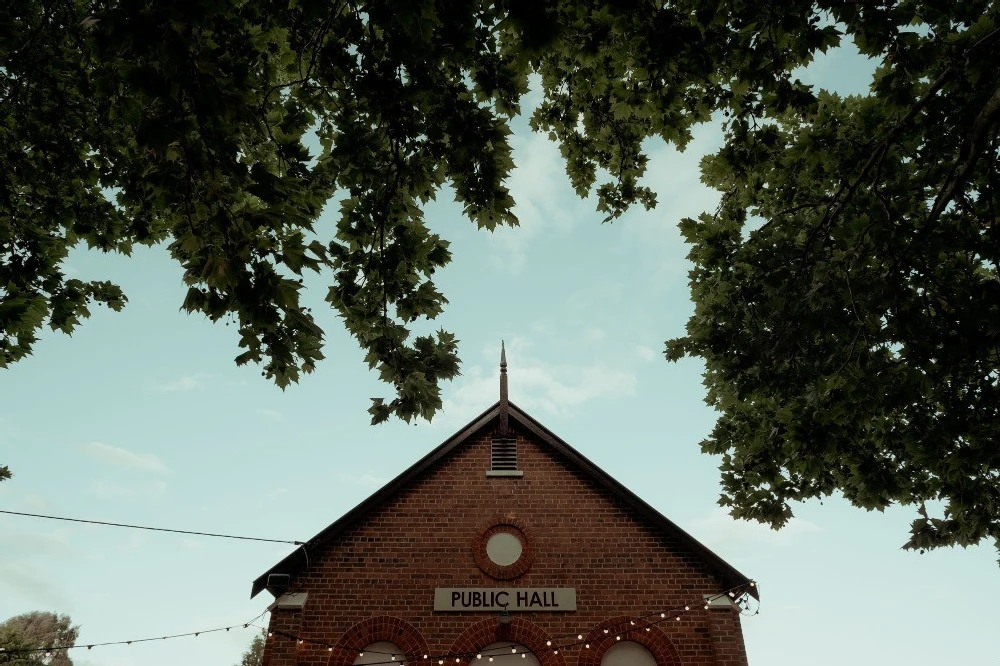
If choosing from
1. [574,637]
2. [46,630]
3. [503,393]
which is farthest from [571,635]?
[46,630]

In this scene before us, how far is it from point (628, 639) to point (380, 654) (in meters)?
4.32

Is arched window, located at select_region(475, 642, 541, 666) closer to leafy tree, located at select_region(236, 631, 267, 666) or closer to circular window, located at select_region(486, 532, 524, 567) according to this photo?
circular window, located at select_region(486, 532, 524, 567)

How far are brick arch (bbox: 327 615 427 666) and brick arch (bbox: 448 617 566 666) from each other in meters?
0.62

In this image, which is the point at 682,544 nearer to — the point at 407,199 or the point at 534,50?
the point at 407,199

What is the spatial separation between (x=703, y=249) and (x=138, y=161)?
6.01 meters

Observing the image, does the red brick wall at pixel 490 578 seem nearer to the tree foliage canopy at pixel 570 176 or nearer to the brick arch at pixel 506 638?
the brick arch at pixel 506 638

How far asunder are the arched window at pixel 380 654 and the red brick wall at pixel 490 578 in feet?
0.51

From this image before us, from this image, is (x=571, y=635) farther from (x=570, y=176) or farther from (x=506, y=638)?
(x=570, y=176)

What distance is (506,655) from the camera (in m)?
9.61

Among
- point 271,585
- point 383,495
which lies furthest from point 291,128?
point 271,585

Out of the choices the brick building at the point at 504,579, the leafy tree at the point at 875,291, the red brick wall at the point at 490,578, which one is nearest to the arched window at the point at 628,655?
the brick building at the point at 504,579

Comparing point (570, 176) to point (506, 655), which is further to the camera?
point (506, 655)

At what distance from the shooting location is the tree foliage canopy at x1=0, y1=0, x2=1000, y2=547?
11.3 feet

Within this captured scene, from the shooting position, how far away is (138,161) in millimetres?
5656
